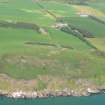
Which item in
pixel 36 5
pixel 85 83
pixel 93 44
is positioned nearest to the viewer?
pixel 85 83

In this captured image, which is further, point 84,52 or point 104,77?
point 84,52

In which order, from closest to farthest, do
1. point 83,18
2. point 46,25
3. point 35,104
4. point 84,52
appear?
A: point 35,104, point 84,52, point 46,25, point 83,18

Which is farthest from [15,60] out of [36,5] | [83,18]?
[36,5]

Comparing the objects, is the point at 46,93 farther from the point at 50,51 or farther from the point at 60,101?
the point at 50,51

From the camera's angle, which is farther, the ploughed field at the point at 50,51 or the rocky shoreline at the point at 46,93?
the ploughed field at the point at 50,51

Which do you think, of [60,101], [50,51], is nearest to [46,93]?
[60,101]

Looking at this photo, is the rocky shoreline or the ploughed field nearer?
the rocky shoreline

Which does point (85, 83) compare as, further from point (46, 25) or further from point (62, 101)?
point (46, 25)

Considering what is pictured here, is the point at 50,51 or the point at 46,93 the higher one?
the point at 50,51
